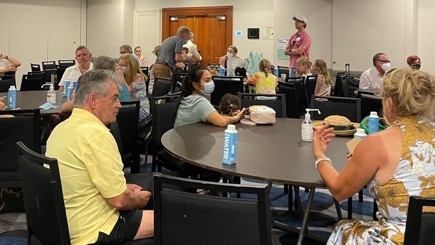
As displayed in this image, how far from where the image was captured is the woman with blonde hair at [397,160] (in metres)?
1.91

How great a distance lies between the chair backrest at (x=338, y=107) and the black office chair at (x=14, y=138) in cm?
234

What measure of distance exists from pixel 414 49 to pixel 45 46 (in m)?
8.86

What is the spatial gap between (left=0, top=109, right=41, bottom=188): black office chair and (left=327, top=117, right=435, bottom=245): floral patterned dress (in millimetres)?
2133

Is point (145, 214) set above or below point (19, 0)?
below

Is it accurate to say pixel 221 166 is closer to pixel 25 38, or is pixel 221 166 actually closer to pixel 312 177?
pixel 312 177

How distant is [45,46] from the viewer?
12.8 metres

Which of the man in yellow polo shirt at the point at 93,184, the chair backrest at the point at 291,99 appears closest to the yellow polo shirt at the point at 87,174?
the man in yellow polo shirt at the point at 93,184

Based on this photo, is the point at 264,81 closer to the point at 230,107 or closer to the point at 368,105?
the point at 368,105

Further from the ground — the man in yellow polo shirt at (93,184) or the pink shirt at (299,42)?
the pink shirt at (299,42)

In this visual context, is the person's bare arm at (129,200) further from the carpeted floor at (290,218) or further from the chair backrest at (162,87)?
the chair backrest at (162,87)

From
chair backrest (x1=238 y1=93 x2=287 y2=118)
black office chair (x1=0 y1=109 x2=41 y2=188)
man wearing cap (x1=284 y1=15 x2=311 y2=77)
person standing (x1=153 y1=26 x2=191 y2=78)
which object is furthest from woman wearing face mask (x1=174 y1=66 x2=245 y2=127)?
man wearing cap (x1=284 y1=15 x2=311 y2=77)

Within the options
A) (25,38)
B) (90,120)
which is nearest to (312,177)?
(90,120)

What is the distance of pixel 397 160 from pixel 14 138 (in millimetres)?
2348

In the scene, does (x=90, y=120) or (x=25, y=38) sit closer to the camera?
(x=90, y=120)
